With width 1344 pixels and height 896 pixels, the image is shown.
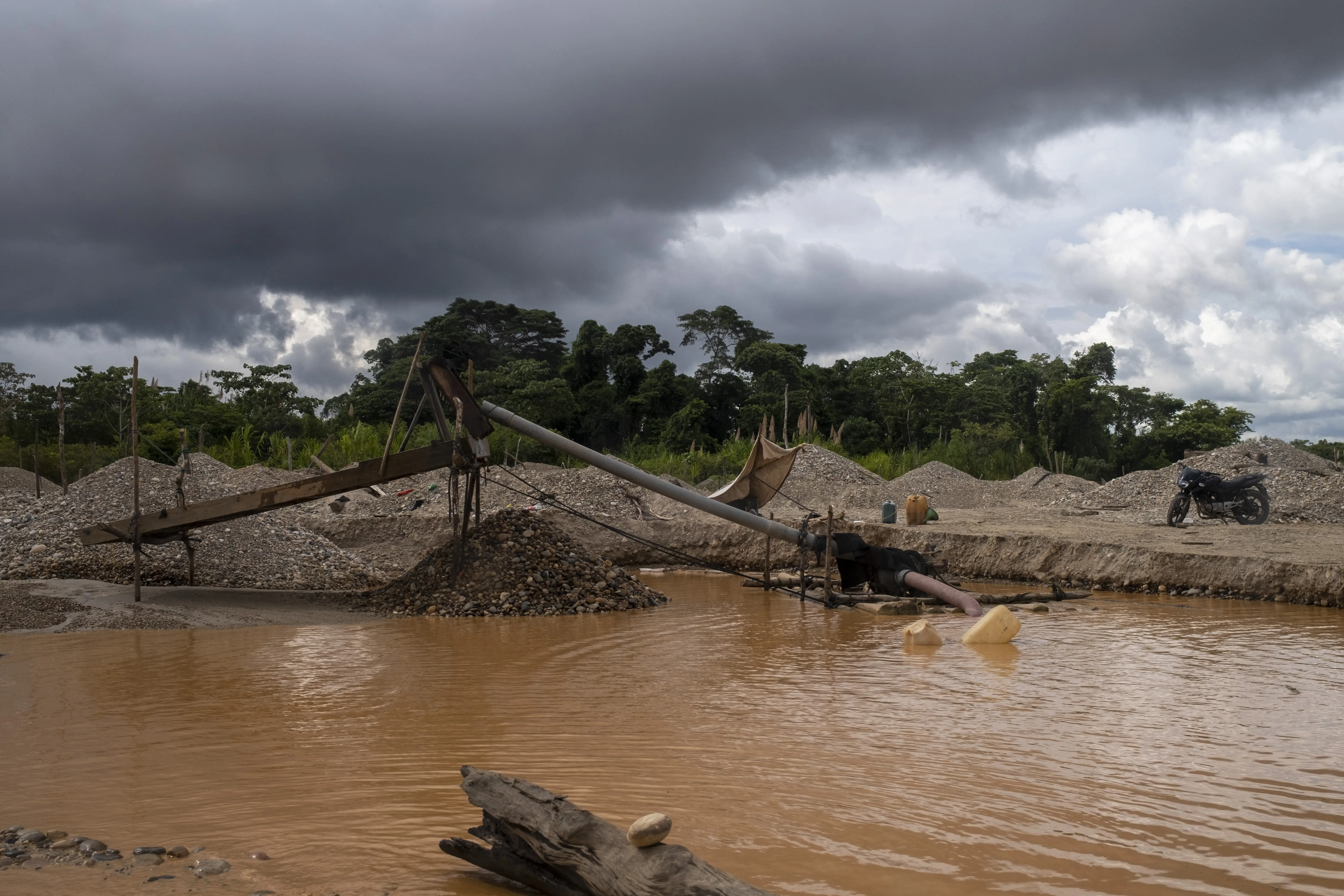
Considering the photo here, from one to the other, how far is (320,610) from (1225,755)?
9111mm

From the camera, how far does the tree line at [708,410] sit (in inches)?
1144

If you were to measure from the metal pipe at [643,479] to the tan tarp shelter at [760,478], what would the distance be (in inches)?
111

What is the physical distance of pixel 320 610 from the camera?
10.7m

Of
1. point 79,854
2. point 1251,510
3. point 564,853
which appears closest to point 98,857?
point 79,854

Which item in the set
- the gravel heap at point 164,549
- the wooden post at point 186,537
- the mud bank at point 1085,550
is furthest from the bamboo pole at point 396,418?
the mud bank at point 1085,550

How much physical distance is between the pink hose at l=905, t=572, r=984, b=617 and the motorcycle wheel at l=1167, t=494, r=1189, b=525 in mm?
6711

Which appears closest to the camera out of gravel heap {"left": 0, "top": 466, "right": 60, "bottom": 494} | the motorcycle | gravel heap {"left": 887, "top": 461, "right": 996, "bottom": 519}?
the motorcycle

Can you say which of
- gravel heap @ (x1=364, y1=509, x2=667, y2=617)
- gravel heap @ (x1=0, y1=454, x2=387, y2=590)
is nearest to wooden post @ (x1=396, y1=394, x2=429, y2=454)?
gravel heap @ (x1=364, y1=509, x2=667, y2=617)

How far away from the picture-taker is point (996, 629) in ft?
27.1

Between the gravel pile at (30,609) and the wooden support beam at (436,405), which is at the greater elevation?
the wooden support beam at (436,405)

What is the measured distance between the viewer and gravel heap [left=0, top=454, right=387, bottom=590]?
448 inches

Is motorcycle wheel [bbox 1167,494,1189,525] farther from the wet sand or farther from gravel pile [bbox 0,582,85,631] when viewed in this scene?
gravel pile [bbox 0,582,85,631]

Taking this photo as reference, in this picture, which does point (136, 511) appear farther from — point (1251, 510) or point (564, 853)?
point (1251, 510)

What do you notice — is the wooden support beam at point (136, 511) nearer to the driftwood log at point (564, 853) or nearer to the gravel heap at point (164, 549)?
the gravel heap at point (164, 549)
